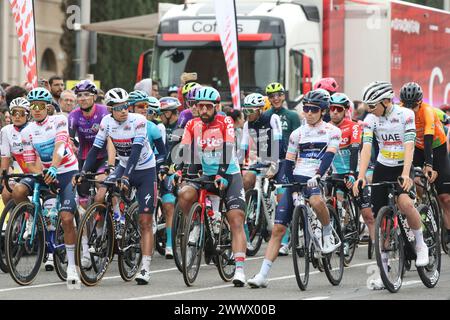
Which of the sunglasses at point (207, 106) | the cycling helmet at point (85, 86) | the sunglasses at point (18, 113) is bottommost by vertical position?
the sunglasses at point (18, 113)

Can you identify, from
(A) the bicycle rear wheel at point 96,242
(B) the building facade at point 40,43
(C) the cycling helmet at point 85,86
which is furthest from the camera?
(B) the building facade at point 40,43

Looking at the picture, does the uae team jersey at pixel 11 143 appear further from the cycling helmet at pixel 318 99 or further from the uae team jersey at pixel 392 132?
the uae team jersey at pixel 392 132

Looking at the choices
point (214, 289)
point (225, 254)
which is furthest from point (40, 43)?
A: point (214, 289)

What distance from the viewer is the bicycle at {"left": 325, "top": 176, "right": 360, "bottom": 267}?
1595cm

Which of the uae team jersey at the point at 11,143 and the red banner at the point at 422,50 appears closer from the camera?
the uae team jersey at the point at 11,143

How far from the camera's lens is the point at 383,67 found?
27.7m

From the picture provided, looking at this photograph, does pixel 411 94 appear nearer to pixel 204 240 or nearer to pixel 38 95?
pixel 204 240

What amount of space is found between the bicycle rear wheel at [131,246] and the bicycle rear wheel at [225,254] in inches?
34.2

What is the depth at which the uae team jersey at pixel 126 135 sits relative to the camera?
14242mm

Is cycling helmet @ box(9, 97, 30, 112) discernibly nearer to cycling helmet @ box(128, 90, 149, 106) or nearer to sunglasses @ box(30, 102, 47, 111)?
sunglasses @ box(30, 102, 47, 111)

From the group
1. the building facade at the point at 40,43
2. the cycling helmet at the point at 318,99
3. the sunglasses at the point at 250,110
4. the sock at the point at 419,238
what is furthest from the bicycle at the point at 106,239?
the building facade at the point at 40,43

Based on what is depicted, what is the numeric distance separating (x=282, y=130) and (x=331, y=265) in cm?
426
